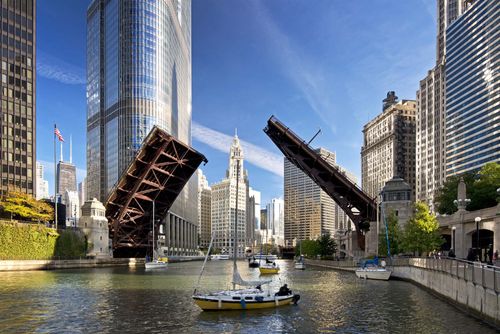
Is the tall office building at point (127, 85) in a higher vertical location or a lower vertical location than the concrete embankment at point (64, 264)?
higher

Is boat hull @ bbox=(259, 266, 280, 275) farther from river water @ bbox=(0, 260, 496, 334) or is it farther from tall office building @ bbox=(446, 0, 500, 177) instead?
tall office building @ bbox=(446, 0, 500, 177)

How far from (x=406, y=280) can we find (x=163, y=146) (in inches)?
1440

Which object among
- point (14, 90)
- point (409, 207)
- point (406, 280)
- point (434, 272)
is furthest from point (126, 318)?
point (14, 90)

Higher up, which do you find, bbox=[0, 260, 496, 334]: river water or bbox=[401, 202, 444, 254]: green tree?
bbox=[401, 202, 444, 254]: green tree

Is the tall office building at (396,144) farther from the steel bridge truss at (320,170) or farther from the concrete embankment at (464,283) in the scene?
the concrete embankment at (464,283)

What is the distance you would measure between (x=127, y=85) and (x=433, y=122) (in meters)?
95.8

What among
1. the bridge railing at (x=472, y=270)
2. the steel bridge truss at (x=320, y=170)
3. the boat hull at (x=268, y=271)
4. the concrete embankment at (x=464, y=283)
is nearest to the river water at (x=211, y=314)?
the concrete embankment at (x=464, y=283)

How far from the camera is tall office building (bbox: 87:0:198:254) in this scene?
127 m

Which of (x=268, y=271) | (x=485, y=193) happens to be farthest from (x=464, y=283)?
(x=268, y=271)

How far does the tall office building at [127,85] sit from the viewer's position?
127188 millimetres

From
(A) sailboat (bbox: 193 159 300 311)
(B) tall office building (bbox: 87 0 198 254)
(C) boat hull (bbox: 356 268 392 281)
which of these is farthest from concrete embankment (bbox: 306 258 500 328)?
(B) tall office building (bbox: 87 0 198 254)

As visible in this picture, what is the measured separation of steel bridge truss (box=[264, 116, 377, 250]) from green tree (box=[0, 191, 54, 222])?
40.5 m

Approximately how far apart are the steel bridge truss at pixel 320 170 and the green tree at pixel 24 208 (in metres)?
40.5

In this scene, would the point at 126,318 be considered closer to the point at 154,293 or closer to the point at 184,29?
the point at 154,293
